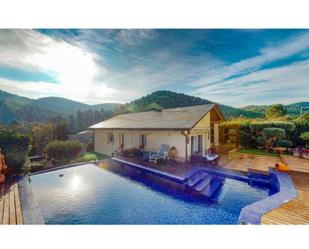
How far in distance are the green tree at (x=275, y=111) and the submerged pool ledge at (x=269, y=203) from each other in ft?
6.42

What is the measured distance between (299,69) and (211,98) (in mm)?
2261

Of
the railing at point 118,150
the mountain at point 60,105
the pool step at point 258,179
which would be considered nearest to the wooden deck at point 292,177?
the pool step at point 258,179

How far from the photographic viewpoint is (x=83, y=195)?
13.8ft

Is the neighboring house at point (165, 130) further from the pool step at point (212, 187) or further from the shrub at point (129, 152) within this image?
the pool step at point (212, 187)

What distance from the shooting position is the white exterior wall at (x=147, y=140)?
5.99 metres

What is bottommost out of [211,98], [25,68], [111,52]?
[211,98]

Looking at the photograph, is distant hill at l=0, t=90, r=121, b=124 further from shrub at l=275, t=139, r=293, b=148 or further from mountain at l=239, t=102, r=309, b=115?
shrub at l=275, t=139, r=293, b=148

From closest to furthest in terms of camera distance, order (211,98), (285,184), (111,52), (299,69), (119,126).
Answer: (285,184) < (299,69) < (111,52) < (211,98) < (119,126)

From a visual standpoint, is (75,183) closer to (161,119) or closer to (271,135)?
(161,119)
